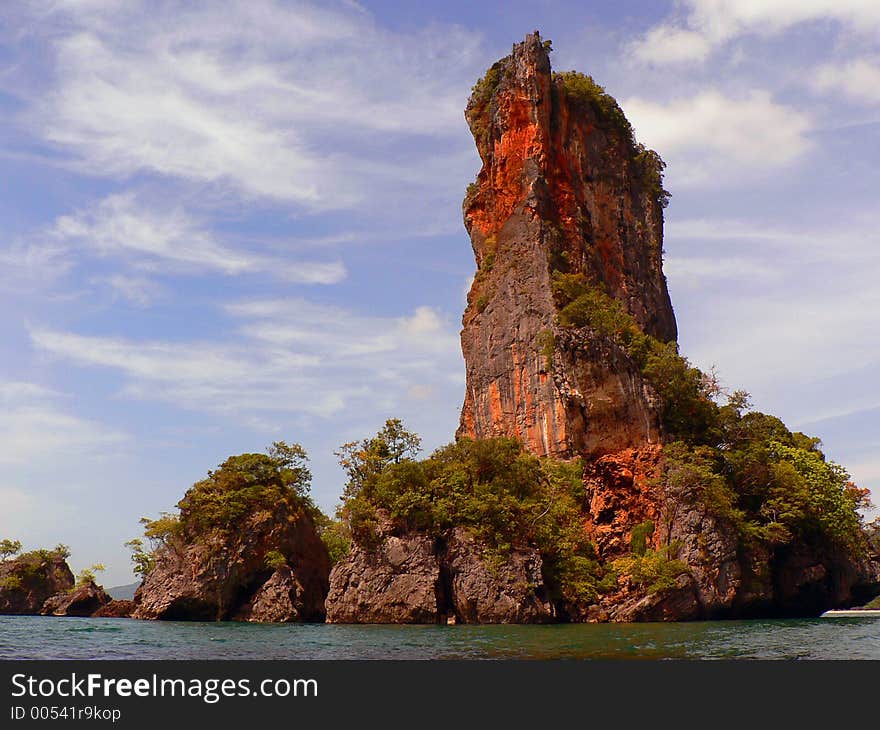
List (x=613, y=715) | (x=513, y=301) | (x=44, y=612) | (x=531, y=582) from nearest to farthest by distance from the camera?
(x=613, y=715) → (x=531, y=582) → (x=513, y=301) → (x=44, y=612)

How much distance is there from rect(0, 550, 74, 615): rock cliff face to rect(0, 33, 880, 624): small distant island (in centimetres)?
29

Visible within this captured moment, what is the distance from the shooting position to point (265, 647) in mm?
28250

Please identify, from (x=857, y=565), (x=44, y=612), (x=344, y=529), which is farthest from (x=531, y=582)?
(x=44, y=612)

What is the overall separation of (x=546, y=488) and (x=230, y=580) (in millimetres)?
20989

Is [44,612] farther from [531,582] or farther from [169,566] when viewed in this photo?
[531,582]

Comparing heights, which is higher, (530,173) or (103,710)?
(530,173)

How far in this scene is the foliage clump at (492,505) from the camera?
47562mm

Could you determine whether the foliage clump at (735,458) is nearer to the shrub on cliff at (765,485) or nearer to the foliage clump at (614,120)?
the shrub on cliff at (765,485)

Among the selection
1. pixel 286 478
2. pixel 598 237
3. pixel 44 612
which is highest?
pixel 598 237

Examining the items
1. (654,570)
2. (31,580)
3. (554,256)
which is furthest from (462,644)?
(31,580)

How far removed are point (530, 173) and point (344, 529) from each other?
3288 cm

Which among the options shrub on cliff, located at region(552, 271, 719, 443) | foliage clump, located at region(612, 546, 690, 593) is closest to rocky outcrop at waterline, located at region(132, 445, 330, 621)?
foliage clump, located at region(612, 546, 690, 593)

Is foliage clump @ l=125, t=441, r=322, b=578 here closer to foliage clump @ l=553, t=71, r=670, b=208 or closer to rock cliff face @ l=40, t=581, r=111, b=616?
rock cliff face @ l=40, t=581, r=111, b=616

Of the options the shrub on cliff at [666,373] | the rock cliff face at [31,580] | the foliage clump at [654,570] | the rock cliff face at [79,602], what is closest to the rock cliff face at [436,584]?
the foliage clump at [654,570]
